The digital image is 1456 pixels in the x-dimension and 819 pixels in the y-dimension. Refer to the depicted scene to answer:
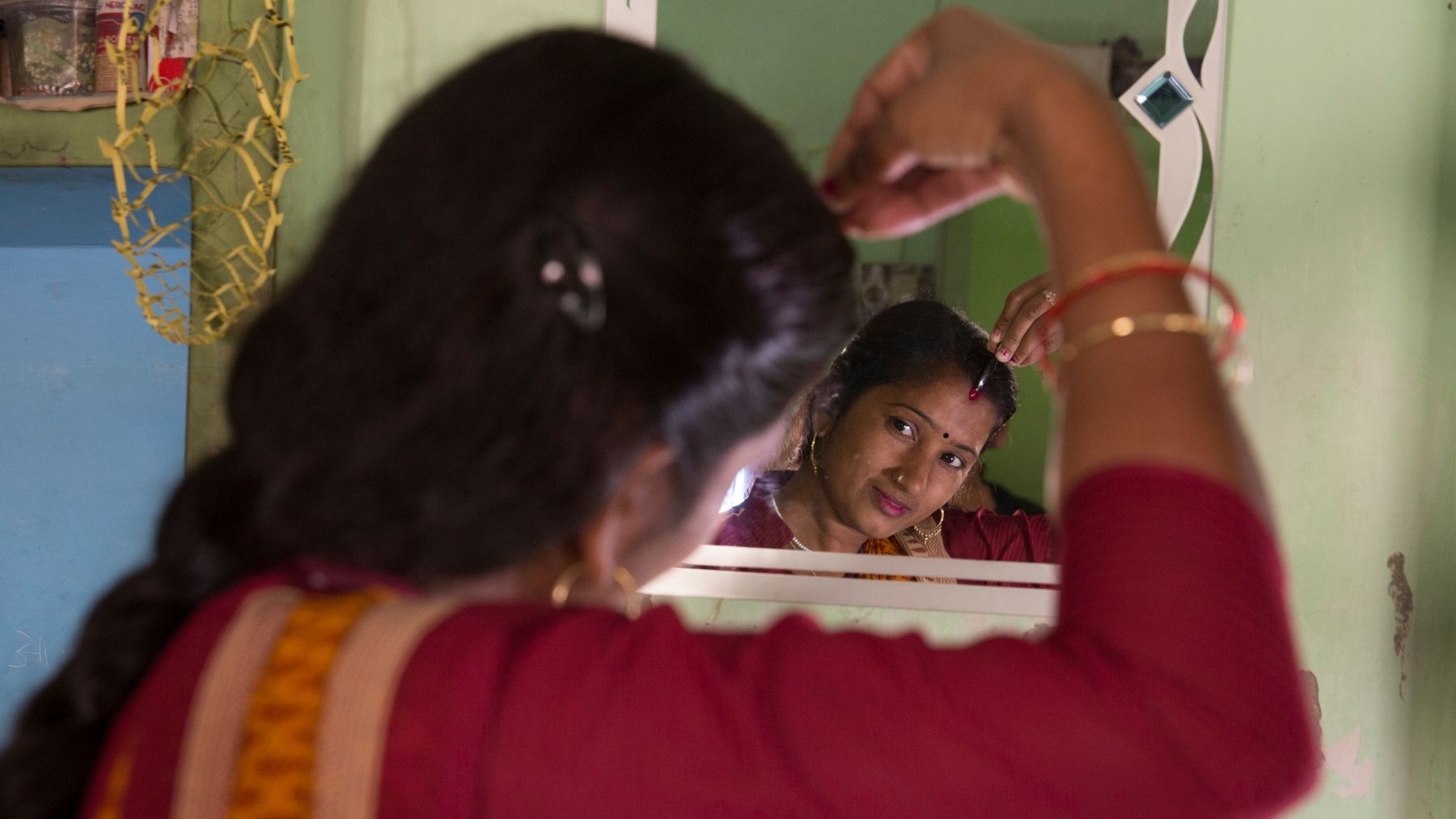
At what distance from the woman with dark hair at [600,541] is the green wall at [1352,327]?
36.7 inches

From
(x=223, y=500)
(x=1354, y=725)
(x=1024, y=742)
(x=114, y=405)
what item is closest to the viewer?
(x=1024, y=742)

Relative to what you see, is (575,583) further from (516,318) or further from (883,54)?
(883,54)

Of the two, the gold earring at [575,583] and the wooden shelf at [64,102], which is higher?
the wooden shelf at [64,102]

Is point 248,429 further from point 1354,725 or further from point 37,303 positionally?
point 37,303

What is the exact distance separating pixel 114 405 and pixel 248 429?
1294 mm

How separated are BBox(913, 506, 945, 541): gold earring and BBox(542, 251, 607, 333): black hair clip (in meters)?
0.90

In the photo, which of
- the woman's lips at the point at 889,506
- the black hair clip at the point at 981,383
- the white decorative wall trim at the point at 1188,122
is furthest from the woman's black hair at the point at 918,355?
the white decorative wall trim at the point at 1188,122

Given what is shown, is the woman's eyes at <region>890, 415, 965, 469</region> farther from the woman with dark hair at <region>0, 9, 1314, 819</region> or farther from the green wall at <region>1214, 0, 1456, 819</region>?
the woman with dark hair at <region>0, 9, 1314, 819</region>

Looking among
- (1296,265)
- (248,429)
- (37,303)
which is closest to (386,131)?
(248,429)

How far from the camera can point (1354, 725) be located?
1.19 m

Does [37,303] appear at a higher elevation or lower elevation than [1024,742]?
lower

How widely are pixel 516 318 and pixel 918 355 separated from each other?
34.9 inches

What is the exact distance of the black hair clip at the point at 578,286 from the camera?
0.35 meters

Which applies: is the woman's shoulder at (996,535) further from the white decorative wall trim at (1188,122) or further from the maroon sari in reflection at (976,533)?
the white decorative wall trim at (1188,122)
